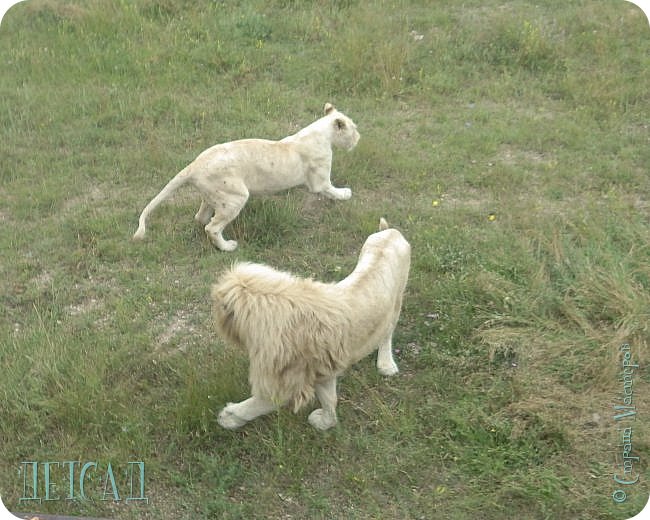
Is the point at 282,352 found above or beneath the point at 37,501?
above

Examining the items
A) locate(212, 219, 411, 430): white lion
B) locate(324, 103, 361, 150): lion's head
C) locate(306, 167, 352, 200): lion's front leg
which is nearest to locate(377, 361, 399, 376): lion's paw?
locate(212, 219, 411, 430): white lion

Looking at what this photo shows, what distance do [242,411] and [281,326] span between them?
Answer: 77 centimetres

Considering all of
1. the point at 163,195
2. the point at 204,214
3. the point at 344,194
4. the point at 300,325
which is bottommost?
the point at 344,194

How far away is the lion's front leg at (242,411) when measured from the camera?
3.88m

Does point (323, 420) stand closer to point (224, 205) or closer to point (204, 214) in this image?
point (224, 205)

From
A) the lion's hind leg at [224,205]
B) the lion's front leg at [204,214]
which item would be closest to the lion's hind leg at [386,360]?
the lion's hind leg at [224,205]

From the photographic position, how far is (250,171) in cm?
565

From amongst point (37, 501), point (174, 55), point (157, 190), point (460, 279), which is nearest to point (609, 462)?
point (460, 279)

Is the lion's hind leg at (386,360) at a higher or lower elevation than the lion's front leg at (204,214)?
lower

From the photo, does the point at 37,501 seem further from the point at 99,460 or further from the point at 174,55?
the point at 174,55

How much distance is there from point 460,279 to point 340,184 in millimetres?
1966

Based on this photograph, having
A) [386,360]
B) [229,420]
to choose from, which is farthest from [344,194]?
[229,420]

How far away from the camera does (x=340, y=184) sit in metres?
6.66

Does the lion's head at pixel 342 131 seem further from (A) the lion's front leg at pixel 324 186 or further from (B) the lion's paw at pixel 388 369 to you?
(B) the lion's paw at pixel 388 369
